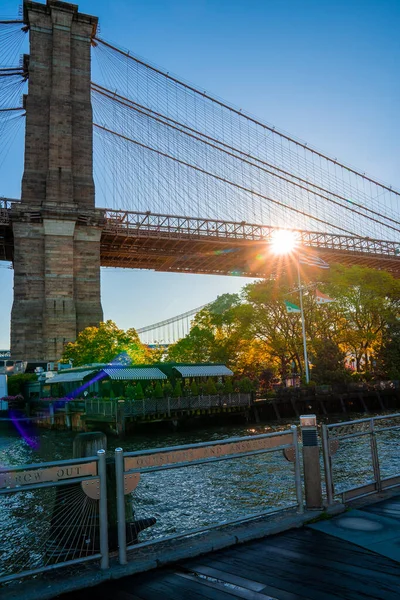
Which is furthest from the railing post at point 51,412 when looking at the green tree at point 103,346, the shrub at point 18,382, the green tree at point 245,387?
the green tree at point 245,387

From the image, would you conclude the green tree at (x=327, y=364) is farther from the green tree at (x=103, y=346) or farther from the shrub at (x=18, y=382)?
the shrub at (x=18, y=382)

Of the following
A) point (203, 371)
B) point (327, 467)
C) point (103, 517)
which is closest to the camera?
point (103, 517)

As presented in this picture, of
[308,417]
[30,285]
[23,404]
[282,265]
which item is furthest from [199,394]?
[282,265]

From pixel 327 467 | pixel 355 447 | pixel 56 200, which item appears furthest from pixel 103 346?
pixel 327 467

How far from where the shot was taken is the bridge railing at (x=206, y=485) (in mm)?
5539

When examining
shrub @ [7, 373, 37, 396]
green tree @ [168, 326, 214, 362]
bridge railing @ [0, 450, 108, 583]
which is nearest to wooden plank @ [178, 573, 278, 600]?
bridge railing @ [0, 450, 108, 583]

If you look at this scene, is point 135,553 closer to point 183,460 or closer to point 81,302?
point 183,460

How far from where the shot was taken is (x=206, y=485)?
1381cm

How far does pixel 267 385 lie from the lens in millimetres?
47625

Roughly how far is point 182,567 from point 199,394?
99.1 feet

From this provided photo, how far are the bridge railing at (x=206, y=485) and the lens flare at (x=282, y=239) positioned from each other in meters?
47.2

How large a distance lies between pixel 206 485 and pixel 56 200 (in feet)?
135

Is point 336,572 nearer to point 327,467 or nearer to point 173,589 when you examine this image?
point 173,589

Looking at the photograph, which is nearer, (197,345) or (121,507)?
(121,507)
